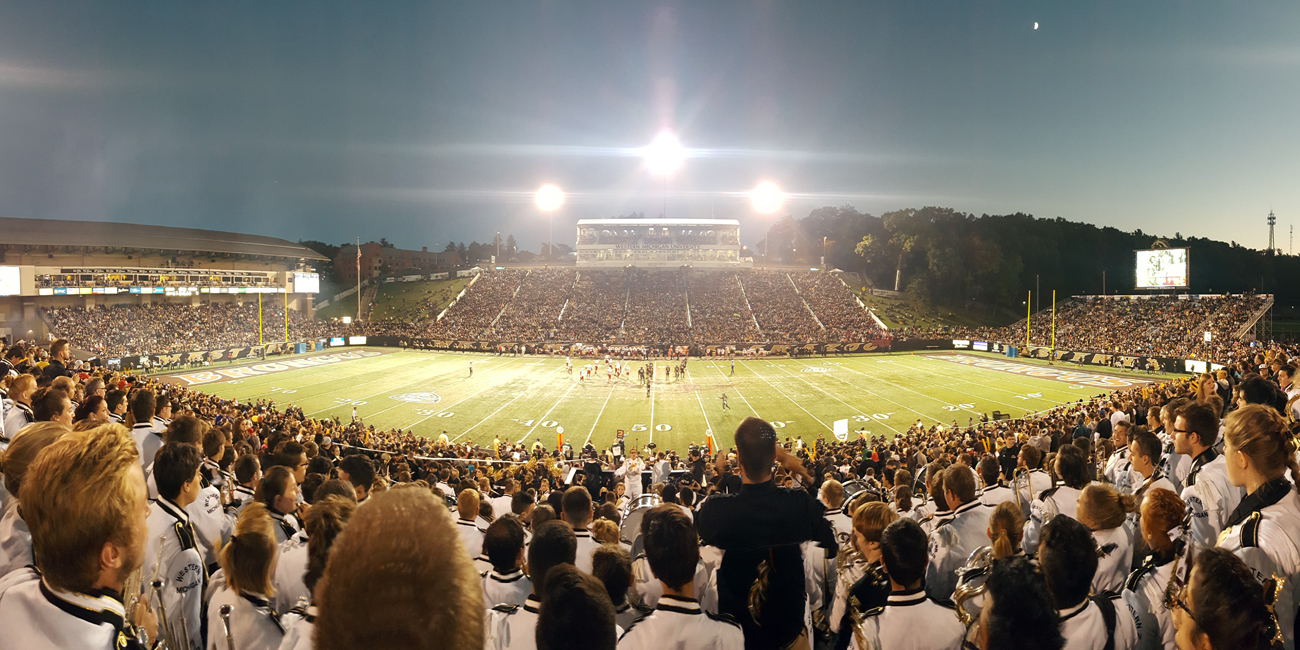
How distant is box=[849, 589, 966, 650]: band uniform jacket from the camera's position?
356 centimetres

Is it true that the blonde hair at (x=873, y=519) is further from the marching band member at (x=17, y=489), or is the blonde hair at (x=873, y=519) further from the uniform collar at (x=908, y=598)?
the marching band member at (x=17, y=489)

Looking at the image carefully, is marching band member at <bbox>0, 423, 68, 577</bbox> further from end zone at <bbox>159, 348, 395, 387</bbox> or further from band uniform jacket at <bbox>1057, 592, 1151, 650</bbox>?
end zone at <bbox>159, 348, 395, 387</bbox>

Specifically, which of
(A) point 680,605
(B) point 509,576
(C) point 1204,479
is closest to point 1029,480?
(C) point 1204,479

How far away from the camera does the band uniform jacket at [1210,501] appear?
468cm

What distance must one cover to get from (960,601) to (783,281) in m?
85.1

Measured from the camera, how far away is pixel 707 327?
69.2 m

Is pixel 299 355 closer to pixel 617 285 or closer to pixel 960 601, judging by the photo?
pixel 617 285

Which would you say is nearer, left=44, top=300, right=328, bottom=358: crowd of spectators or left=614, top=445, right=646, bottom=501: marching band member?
Result: left=614, top=445, right=646, bottom=501: marching band member

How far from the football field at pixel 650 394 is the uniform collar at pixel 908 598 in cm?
2388

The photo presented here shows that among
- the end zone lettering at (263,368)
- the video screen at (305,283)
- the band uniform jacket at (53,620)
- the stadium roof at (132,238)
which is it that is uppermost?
the stadium roof at (132,238)

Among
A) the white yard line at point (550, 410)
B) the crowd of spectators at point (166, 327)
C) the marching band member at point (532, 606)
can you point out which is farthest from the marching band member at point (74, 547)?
the crowd of spectators at point (166, 327)

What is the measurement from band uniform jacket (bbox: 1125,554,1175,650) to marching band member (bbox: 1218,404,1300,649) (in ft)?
1.25

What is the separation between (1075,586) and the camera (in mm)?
3506

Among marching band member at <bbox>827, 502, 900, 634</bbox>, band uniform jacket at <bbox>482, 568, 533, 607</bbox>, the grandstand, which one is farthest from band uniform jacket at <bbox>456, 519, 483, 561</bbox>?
the grandstand
